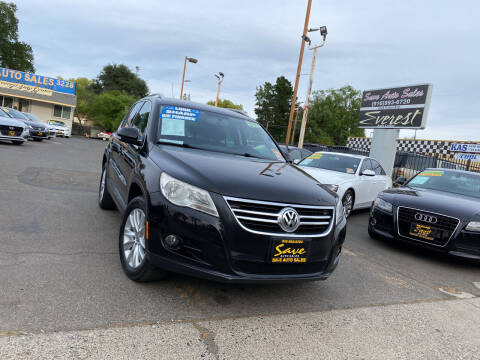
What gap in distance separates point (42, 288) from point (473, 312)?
3.94 metres

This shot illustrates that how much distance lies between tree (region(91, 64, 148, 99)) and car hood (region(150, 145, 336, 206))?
69.0m

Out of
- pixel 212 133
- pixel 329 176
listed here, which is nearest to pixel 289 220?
pixel 212 133

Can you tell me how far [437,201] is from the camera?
5.37 metres

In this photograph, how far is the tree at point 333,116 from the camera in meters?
72.6

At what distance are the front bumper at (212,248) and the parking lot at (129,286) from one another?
39 centimetres

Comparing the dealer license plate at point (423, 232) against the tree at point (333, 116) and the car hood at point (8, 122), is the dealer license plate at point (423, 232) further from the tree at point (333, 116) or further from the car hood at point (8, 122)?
the tree at point (333, 116)

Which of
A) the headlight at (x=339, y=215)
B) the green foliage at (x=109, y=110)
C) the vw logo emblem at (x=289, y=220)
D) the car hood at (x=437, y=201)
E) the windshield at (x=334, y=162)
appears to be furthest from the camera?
the green foliage at (x=109, y=110)

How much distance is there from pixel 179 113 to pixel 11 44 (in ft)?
209

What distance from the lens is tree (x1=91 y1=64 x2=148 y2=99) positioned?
6850cm

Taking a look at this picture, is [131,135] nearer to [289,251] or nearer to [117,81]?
[289,251]

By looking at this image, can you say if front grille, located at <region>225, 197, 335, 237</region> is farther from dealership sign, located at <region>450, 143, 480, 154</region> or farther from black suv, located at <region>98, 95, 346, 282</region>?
dealership sign, located at <region>450, 143, 480, 154</region>

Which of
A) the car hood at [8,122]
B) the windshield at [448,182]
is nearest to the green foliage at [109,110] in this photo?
the car hood at [8,122]

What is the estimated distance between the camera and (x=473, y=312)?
11.8ft

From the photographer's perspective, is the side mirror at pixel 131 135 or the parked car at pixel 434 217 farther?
the parked car at pixel 434 217
